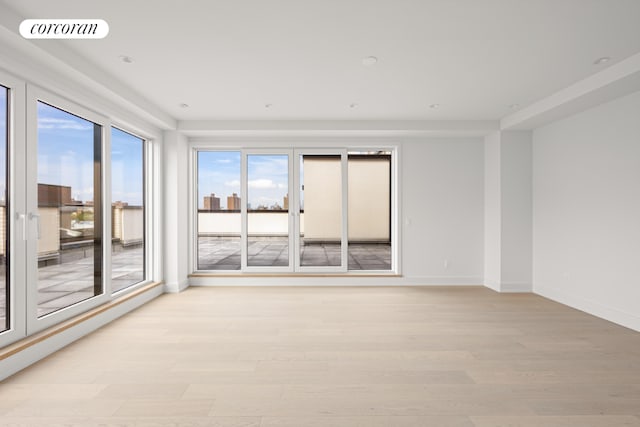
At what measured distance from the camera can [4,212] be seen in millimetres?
2391

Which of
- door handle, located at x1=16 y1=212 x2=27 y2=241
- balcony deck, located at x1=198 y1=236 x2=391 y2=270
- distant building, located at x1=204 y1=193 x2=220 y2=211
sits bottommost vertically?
balcony deck, located at x1=198 y1=236 x2=391 y2=270

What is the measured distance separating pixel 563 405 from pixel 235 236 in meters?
4.63

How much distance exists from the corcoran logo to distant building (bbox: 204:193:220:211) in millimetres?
3197

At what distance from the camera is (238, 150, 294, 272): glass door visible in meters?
5.21

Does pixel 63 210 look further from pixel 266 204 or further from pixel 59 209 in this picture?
pixel 266 204

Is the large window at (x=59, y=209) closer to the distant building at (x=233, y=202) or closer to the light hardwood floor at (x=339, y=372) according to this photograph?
the light hardwood floor at (x=339, y=372)

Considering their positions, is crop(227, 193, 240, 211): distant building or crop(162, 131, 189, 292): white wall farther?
crop(227, 193, 240, 211): distant building

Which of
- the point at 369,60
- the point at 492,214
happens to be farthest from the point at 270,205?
the point at 492,214

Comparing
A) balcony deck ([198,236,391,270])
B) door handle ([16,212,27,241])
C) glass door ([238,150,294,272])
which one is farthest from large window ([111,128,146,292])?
glass door ([238,150,294,272])

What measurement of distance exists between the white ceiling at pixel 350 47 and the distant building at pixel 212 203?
5.87 feet

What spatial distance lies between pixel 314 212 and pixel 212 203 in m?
1.79

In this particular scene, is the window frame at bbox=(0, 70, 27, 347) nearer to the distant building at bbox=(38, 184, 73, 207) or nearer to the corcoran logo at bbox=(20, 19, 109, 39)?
the distant building at bbox=(38, 184, 73, 207)

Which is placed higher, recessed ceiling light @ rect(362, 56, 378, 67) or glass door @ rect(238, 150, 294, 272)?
recessed ceiling light @ rect(362, 56, 378, 67)

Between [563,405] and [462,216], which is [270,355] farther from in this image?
[462,216]
